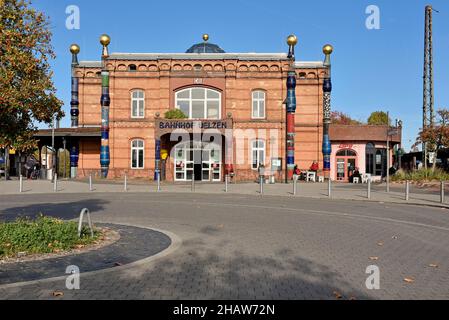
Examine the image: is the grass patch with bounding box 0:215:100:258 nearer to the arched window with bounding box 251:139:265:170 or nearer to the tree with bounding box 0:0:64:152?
the tree with bounding box 0:0:64:152

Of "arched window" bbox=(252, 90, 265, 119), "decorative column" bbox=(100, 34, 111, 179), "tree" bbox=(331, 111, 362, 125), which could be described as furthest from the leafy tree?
"tree" bbox=(331, 111, 362, 125)

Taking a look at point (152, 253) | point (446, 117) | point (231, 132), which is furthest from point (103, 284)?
point (446, 117)

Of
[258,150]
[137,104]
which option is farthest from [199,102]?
[258,150]

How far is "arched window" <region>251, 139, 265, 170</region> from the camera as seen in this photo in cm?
3494

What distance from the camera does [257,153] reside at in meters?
35.1

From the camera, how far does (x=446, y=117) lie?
36562mm

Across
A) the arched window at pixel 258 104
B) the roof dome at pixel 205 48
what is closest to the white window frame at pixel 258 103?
the arched window at pixel 258 104

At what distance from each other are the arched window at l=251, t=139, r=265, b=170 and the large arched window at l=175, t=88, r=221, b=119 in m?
3.61

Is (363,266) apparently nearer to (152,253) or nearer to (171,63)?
(152,253)

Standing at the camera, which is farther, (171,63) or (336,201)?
(171,63)

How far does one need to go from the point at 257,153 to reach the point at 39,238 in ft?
91.5

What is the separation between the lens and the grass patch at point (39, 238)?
743 centimetres

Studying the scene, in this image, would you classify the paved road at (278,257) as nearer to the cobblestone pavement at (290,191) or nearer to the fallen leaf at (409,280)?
the fallen leaf at (409,280)

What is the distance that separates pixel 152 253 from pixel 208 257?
0.95 metres
